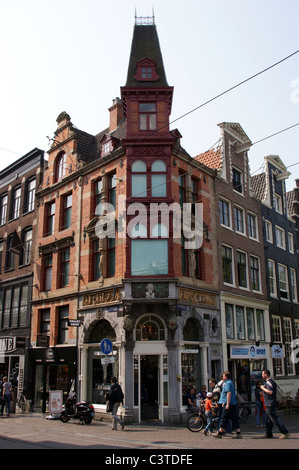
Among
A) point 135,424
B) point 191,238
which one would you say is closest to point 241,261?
point 191,238

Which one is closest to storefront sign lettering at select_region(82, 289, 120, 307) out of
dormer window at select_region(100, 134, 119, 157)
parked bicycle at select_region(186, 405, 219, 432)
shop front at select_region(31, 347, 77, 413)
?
shop front at select_region(31, 347, 77, 413)

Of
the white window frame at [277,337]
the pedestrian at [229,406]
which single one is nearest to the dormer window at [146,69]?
the pedestrian at [229,406]

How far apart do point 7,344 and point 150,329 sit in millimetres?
11449

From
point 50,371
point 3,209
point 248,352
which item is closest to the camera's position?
point 50,371

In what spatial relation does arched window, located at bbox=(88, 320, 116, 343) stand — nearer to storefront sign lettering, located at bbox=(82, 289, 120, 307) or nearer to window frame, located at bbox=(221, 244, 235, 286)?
storefront sign lettering, located at bbox=(82, 289, 120, 307)

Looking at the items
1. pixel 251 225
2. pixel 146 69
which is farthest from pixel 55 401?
pixel 146 69

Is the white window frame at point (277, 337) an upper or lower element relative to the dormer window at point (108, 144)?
lower

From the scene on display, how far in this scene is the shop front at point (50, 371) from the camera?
70.5 ft

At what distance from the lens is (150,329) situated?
19.0 meters

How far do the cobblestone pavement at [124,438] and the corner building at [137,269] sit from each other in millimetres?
2090

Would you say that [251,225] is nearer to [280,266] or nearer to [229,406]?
[280,266]

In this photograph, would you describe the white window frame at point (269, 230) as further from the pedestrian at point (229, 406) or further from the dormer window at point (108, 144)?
the pedestrian at point (229, 406)

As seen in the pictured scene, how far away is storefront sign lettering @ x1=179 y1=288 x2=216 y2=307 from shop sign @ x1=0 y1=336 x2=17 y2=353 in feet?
36.4

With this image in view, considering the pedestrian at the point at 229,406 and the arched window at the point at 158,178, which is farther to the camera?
the arched window at the point at 158,178
